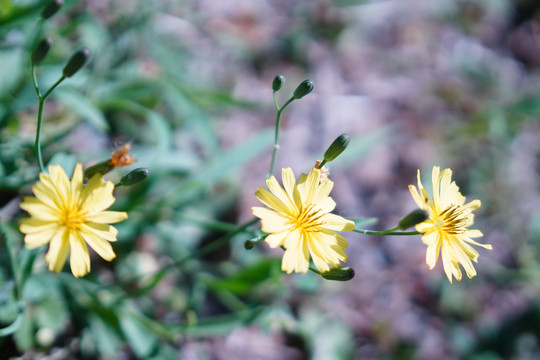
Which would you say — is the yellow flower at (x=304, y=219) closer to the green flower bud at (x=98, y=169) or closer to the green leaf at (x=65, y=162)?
the green flower bud at (x=98, y=169)

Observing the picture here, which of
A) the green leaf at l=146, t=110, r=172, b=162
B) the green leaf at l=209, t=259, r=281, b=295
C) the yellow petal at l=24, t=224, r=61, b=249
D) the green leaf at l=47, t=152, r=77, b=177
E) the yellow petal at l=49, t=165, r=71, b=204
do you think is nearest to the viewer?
the yellow petal at l=24, t=224, r=61, b=249

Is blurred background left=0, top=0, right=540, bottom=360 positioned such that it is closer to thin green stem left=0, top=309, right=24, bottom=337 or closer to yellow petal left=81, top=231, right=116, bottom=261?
thin green stem left=0, top=309, right=24, bottom=337

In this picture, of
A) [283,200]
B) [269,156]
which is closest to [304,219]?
[283,200]

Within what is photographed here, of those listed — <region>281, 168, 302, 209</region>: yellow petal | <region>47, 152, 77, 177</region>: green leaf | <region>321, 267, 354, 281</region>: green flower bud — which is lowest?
<region>321, 267, 354, 281</region>: green flower bud

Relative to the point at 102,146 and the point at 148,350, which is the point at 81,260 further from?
the point at 102,146

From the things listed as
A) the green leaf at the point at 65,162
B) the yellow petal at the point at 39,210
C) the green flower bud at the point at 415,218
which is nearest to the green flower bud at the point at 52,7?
the green leaf at the point at 65,162

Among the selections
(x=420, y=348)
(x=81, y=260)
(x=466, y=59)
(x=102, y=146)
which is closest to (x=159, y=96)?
(x=102, y=146)

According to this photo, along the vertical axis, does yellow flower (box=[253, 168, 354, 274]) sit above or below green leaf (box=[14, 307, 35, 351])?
above

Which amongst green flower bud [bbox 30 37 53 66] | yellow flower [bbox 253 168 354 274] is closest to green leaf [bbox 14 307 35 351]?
green flower bud [bbox 30 37 53 66]
